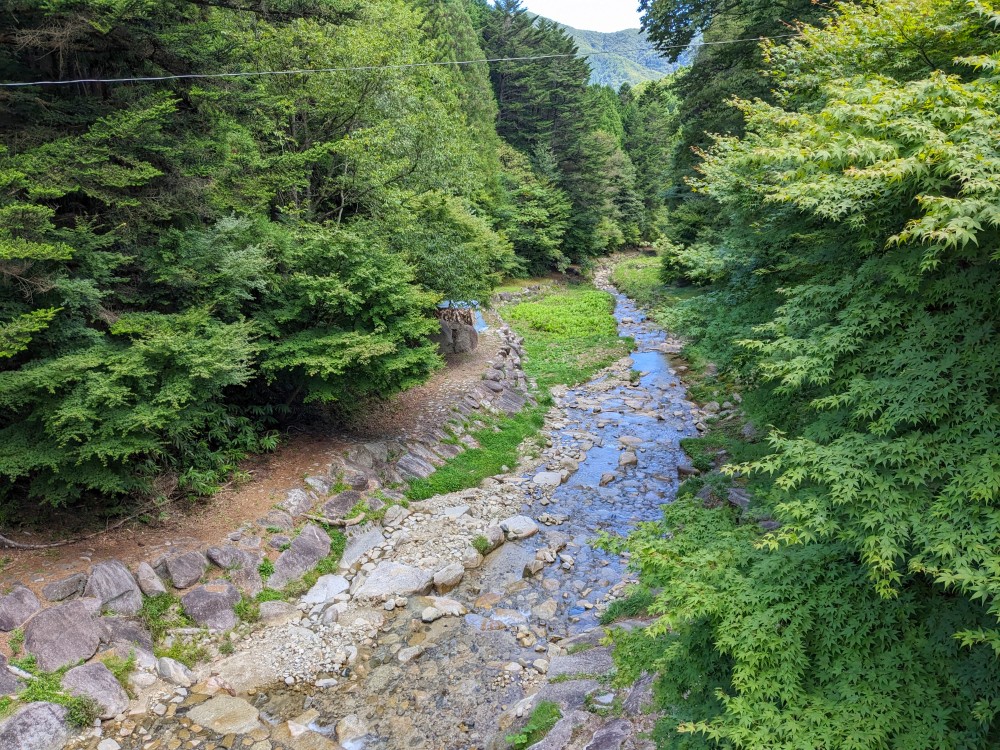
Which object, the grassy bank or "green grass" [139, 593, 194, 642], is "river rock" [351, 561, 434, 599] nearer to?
the grassy bank

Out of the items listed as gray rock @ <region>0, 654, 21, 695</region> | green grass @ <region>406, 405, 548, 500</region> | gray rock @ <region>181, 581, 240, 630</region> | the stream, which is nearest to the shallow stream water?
the stream

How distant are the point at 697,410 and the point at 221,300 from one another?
1280 cm

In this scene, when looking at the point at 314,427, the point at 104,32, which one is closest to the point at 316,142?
Answer: the point at 104,32

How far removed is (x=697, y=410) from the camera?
1588 cm

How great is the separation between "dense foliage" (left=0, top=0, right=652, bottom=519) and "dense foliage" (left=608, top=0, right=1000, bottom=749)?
23.2 ft

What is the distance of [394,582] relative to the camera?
902 centimetres

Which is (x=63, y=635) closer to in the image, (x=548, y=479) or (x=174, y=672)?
(x=174, y=672)

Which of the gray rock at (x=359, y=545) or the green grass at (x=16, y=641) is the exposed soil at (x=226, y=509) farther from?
the gray rock at (x=359, y=545)

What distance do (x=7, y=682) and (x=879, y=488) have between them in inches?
353

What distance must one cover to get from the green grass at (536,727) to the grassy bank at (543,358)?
19.7 feet

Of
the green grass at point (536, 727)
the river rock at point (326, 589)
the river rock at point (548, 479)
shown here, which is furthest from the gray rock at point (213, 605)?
the river rock at point (548, 479)

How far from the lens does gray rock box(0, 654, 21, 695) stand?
5.98 m

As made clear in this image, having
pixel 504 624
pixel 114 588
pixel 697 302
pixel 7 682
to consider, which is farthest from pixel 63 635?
pixel 697 302

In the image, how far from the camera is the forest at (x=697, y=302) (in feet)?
12.1
